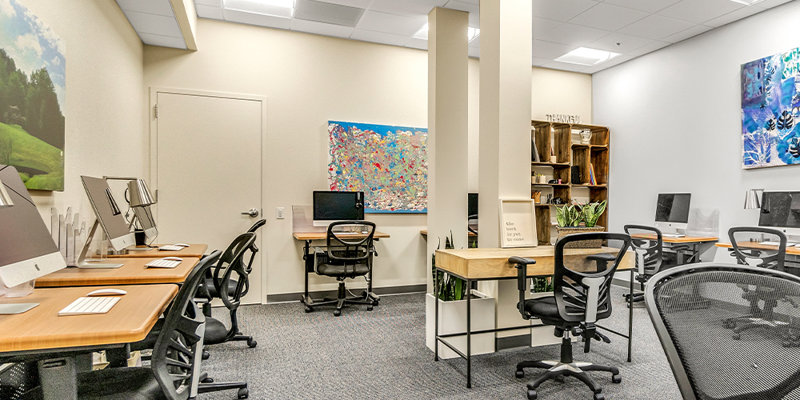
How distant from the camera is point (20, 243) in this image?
1.55 metres

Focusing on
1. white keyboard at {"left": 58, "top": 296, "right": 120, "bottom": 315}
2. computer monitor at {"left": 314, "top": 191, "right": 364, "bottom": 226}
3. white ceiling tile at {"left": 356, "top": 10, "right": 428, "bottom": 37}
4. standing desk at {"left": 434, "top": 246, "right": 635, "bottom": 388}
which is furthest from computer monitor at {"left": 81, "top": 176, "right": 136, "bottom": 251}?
white ceiling tile at {"left": 356, "top": 10, "right": 428, "bottom": 37}

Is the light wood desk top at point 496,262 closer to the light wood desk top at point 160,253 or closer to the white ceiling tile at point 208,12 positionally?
the light wood desk top at point 160,253

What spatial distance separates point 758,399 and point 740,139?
460cm

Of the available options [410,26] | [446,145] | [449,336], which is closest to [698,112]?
[446,145]

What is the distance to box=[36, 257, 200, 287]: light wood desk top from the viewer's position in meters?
1.89

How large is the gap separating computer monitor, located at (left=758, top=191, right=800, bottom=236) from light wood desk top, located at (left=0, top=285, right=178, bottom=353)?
4915mm

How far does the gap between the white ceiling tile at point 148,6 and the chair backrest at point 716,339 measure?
3.92 metres

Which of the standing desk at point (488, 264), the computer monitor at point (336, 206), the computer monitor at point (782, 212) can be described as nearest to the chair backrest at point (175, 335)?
the standing desk at point (488, 264)

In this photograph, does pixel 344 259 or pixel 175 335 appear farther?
pixel 344 259

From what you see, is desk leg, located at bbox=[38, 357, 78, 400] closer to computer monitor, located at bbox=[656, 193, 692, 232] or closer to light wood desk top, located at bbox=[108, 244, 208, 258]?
light wood desk top, located at bbox=[108, 244, 208, 258]

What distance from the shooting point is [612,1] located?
4.12m

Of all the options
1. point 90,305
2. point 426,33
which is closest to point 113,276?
point 90,305

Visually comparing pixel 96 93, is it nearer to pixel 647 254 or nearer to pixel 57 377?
pixel 57 377

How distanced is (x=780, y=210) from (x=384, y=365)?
390cm
